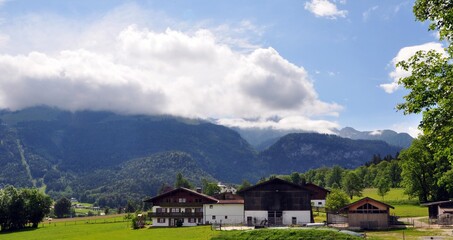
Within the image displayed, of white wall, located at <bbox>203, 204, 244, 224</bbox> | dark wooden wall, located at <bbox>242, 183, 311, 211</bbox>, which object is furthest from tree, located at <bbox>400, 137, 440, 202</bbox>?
white wall, located at <bbox>203, 204, 244, 224</bbox>

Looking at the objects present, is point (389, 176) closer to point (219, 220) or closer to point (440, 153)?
point (219, 220)

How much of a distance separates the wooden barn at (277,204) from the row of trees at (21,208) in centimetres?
5287

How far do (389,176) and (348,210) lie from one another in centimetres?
9116

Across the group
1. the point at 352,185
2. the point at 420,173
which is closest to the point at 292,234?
the point at 420,173

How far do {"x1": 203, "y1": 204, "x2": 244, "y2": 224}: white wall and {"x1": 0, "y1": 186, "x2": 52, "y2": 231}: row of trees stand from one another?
42.8 meters

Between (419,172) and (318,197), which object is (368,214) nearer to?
(419,172)

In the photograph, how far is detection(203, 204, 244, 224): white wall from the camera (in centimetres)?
8962

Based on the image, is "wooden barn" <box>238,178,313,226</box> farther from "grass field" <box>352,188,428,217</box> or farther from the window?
"grass field" <box>352,188,428,217</box>

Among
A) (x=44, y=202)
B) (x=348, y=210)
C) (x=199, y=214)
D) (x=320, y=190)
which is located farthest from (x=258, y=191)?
(x=44, y=202)

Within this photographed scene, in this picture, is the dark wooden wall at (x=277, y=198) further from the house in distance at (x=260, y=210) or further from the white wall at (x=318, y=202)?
the white wall at (x=318, y=202)

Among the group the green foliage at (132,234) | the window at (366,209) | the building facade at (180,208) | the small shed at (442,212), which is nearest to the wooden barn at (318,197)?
the building facade at (180,208)

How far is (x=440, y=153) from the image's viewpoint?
2389 cm

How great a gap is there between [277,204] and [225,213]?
1198cm

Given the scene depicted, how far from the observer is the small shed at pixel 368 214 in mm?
66875
